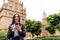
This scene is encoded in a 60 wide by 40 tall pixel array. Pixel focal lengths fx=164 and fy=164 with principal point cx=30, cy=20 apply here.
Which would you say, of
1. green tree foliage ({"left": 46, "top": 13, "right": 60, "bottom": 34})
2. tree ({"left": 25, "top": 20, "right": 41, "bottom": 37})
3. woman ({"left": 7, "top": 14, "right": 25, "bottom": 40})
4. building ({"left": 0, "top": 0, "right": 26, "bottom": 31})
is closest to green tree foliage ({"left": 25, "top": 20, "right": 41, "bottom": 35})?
tree ({"left": 25, "top": 20, "right": 41, "bottom": 37})

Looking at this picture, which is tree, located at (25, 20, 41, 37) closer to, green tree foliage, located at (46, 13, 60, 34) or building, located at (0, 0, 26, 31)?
building, located at (0, 0, 26, 31)

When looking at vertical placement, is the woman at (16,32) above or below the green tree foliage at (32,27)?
above

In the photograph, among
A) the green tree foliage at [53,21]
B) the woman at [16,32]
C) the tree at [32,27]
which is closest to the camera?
the woman at [16,32]

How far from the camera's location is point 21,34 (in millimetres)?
3363

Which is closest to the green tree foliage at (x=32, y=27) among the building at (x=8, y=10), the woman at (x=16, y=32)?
the building at (x=8, y=10)

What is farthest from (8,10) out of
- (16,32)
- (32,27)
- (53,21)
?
(16,32)

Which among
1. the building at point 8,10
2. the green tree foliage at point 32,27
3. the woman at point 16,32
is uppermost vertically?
the building at point 8,10

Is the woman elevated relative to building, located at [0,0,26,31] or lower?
lower

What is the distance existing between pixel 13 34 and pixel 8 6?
39679mm

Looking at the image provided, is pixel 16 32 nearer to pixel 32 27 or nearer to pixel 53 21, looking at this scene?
pixel 53 21

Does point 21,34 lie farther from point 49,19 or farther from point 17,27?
point 49,19

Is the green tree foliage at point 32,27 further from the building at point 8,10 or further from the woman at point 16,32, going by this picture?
the woman at point 16,32

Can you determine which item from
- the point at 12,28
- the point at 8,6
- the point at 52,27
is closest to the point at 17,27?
the point at 12,28

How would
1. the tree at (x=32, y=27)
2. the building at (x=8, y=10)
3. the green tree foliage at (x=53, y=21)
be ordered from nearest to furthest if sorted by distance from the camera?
the green tree foliage at (x=53, y=21) < the tree at (x=32, y=27) < the building at (x=8, y=10)
